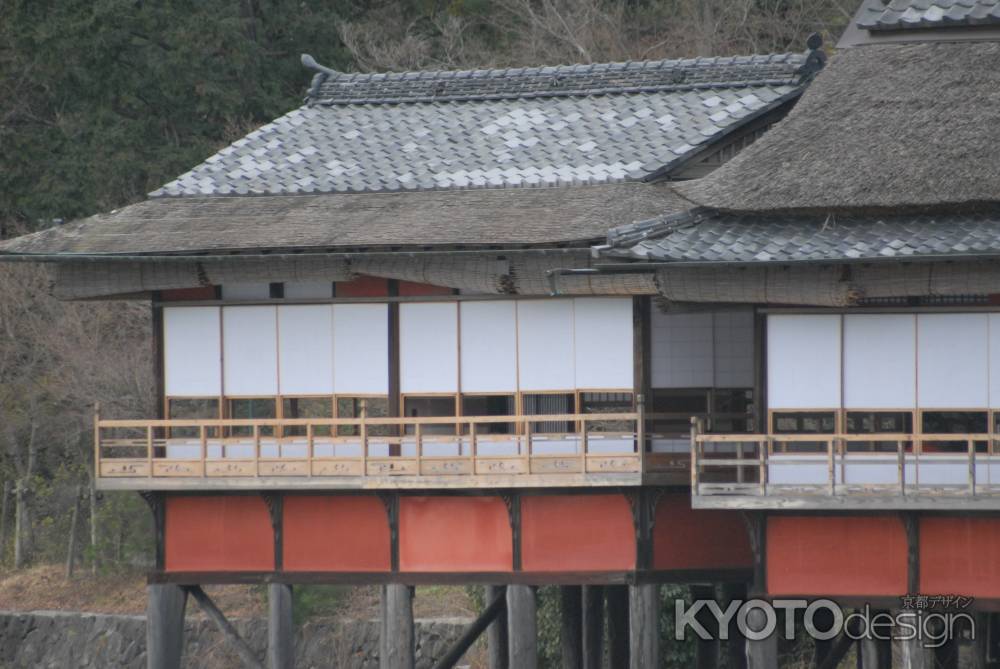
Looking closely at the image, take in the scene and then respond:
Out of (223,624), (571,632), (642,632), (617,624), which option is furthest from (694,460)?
(571,632)

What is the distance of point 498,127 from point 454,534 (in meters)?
6.20

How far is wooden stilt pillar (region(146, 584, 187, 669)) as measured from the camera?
26.9 meters

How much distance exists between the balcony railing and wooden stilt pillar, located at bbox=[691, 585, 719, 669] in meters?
6.82

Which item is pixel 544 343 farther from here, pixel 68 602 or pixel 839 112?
pixel 68 602

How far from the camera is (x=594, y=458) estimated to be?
25188mm

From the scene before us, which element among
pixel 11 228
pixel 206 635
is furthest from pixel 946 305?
pixel 11 228

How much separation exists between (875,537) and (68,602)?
21.3 m

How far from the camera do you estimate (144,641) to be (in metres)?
39.6

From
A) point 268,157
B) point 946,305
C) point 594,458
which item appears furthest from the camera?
point 268,157

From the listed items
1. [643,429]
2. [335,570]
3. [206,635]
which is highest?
[643,429]

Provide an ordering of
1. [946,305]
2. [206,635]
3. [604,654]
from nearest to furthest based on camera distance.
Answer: [946,305] < [604,654] < [206,635]

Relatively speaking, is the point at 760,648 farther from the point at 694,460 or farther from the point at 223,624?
the point at 223,624

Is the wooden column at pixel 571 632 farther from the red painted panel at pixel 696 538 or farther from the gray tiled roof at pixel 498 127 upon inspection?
the gray tiled roof at pixel 498 127

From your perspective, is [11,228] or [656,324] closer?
[656,324]
